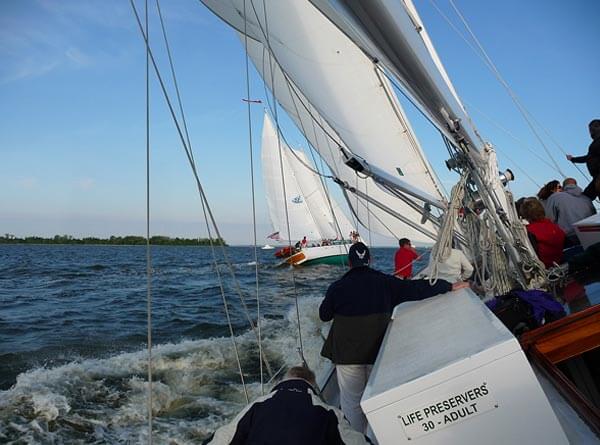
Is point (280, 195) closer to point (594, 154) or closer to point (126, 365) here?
point (126, 365)

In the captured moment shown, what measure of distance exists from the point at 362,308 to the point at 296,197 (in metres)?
34.5

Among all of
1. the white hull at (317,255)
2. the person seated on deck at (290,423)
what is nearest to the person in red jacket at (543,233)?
the person seated on deck at (290,423)

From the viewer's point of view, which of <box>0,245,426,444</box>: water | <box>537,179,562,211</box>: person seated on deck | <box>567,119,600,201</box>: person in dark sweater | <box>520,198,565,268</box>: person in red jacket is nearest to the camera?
<box>520,198,565,268</box>: person in red jacket

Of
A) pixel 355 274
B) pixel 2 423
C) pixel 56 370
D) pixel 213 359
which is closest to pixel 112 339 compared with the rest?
pixel 56 370

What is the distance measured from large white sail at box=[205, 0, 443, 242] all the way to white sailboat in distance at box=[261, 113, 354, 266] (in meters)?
23.8

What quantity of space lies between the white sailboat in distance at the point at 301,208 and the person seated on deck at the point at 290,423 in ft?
93.7

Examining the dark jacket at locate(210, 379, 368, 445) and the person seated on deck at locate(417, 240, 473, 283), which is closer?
the dark jacket at locate(210, 379, 368, 445)

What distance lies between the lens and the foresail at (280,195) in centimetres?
3378

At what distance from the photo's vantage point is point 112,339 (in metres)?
8.19

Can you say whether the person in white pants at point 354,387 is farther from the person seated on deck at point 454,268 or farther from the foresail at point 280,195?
the foresail at point 280,195

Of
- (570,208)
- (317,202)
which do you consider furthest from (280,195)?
(570,208)

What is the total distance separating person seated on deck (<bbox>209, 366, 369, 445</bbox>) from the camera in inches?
58.7

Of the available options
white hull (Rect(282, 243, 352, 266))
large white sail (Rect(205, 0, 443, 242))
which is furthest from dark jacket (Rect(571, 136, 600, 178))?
white hull (Rect(282, 243, 352, 266))

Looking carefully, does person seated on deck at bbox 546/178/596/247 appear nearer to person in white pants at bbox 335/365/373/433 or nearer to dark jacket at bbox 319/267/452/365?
dark jacket at bbox 319/267/452/365
